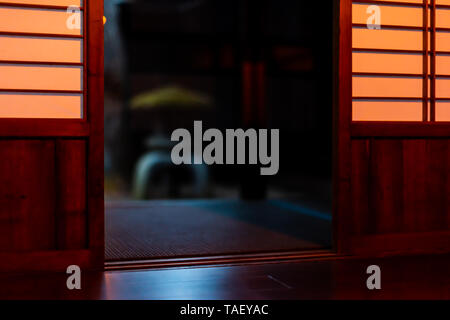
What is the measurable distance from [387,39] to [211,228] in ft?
6.65

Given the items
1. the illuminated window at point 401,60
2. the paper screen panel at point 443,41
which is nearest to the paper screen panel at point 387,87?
the illuminated window at point 401,60

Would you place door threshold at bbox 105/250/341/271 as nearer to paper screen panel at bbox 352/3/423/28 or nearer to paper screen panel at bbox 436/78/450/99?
paper screen panel at bbox 436/78/450/99

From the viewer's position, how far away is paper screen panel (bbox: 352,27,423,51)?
3709mm

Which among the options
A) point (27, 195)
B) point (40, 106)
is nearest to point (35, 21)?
point (40, 106)

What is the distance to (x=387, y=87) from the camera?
12.4 feet

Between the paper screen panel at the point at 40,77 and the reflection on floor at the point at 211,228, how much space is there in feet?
3.67

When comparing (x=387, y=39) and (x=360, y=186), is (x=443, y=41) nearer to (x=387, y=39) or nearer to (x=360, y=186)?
(x=387, y=39)

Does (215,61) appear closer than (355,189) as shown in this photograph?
No

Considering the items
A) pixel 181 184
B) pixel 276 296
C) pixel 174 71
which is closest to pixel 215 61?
pixel 174 71

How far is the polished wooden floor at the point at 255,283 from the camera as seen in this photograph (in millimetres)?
2701

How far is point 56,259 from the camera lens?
3.16 metres

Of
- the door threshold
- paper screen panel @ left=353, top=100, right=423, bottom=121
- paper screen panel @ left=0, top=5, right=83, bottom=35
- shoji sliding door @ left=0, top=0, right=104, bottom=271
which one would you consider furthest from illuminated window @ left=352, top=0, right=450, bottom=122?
paper screen panel @ left=0, top=5, right=83, bottom=35
